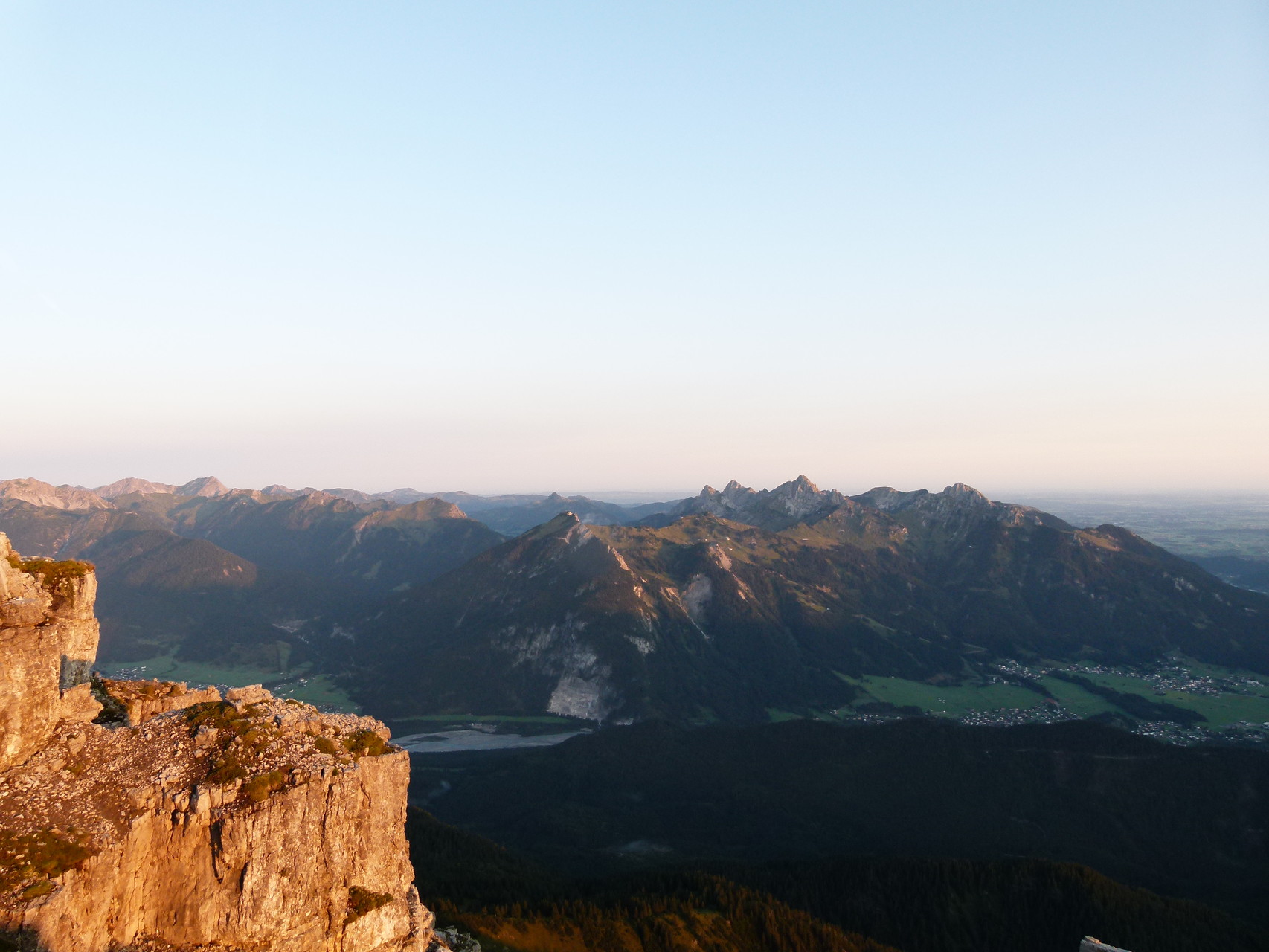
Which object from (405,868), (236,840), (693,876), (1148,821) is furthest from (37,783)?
(1148,821)

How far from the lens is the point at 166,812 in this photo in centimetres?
4003

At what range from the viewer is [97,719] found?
43.3 m

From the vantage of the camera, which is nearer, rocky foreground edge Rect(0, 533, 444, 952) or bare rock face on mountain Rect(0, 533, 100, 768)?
rocky foreground edge Rect(0, 533, 444, 952)

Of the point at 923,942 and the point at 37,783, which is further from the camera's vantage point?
the point at 923,942

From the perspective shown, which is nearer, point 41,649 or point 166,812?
point 41,649

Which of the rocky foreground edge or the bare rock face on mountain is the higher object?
the bare rock face on mountain

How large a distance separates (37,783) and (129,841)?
19.0 ft

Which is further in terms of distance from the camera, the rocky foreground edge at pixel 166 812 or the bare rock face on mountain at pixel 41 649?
the bare rock face on mountain at pixel 41 649

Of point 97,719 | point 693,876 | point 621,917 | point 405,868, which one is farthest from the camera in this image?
point 693,876

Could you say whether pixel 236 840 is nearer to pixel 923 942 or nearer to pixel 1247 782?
pixel 923 942

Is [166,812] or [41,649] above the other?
[41,649]

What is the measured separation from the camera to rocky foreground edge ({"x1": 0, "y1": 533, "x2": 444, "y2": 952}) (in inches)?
1425

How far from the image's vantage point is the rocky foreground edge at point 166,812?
36.2 meters

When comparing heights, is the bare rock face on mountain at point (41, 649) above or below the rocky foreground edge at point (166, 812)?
above
